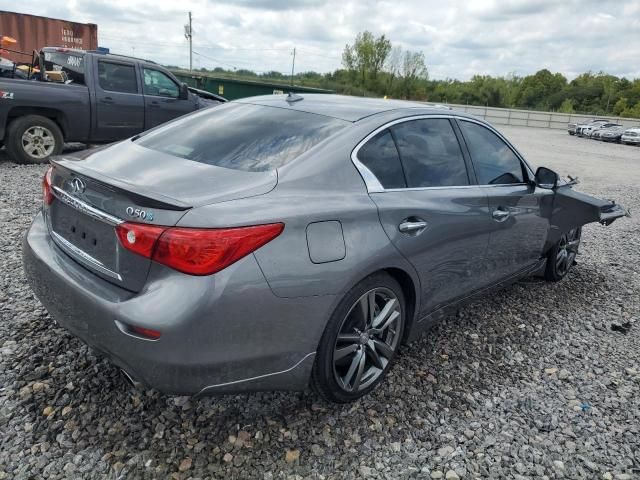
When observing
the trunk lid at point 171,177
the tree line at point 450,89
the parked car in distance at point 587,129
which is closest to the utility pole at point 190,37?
the tree line at point 450,89

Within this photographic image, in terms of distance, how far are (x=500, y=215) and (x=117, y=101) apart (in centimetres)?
740

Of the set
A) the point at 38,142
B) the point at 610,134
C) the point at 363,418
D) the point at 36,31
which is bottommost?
the point at 363,418

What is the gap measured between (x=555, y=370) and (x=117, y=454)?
2.63 m

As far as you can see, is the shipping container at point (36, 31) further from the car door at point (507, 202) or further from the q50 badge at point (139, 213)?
the q50 badge at point (139, 213)

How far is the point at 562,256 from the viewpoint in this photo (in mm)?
4797

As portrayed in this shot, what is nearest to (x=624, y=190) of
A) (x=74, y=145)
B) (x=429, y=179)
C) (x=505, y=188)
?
(x=505, y=188)

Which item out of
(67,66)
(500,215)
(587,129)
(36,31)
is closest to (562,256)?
(500,215)

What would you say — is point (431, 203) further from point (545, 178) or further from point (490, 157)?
point (545, 178)

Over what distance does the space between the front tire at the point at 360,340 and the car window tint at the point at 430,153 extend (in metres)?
0.68

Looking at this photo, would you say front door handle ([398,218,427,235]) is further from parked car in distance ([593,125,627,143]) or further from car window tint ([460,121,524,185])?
parked car in distance ([593,125,627,143])

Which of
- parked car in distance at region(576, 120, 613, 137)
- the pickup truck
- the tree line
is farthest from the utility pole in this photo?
the pickup truck

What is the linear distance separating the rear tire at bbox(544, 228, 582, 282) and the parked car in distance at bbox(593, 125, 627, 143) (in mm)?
34189

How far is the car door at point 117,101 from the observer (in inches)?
341

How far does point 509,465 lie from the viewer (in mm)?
2453
